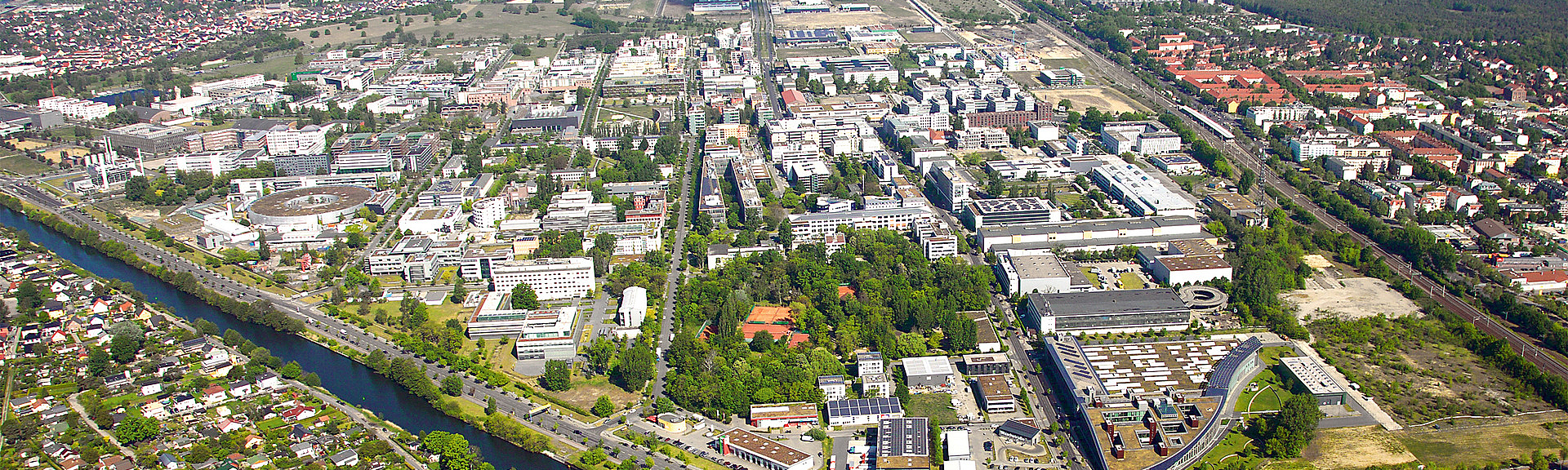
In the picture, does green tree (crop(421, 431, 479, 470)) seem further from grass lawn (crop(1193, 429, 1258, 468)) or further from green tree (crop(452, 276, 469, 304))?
grass lawn (crop(1193, 429, 1258, 468))

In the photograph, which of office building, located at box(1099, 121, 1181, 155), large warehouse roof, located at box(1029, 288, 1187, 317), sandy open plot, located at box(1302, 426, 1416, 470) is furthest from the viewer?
office building, located at box(1099, 121, 1181, 155)

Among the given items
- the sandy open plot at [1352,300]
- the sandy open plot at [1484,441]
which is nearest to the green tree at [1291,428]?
the sandy open plot at [1484,441]

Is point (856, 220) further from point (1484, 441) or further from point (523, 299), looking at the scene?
point (1484, 441)

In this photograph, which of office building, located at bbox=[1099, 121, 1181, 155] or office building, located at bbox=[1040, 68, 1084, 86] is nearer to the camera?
office building, located at bbox=[1099, 121, 1181, 155]

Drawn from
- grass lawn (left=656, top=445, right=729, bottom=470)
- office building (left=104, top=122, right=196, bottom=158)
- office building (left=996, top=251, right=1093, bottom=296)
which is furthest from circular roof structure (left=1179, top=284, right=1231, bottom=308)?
office building (left=104, top=122, right=196, bottom=158)

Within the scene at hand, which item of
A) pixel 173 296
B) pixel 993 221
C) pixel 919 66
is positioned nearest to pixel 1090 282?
pixel 993 221

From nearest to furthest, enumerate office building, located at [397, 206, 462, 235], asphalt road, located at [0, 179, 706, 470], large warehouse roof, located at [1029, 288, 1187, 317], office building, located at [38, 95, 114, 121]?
asphalt road, located at [0, 179, 706, 470] < large warehouse roof, located at [1029, 288, 1187, 317] < office building, located at [397, 206, 462, 235] < office building, located at [38, 95, 114, 121]

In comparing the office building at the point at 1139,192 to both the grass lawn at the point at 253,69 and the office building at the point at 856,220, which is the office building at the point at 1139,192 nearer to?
the office building at the point at 856,220

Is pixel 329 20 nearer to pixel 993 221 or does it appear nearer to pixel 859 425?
pixel 993 221
